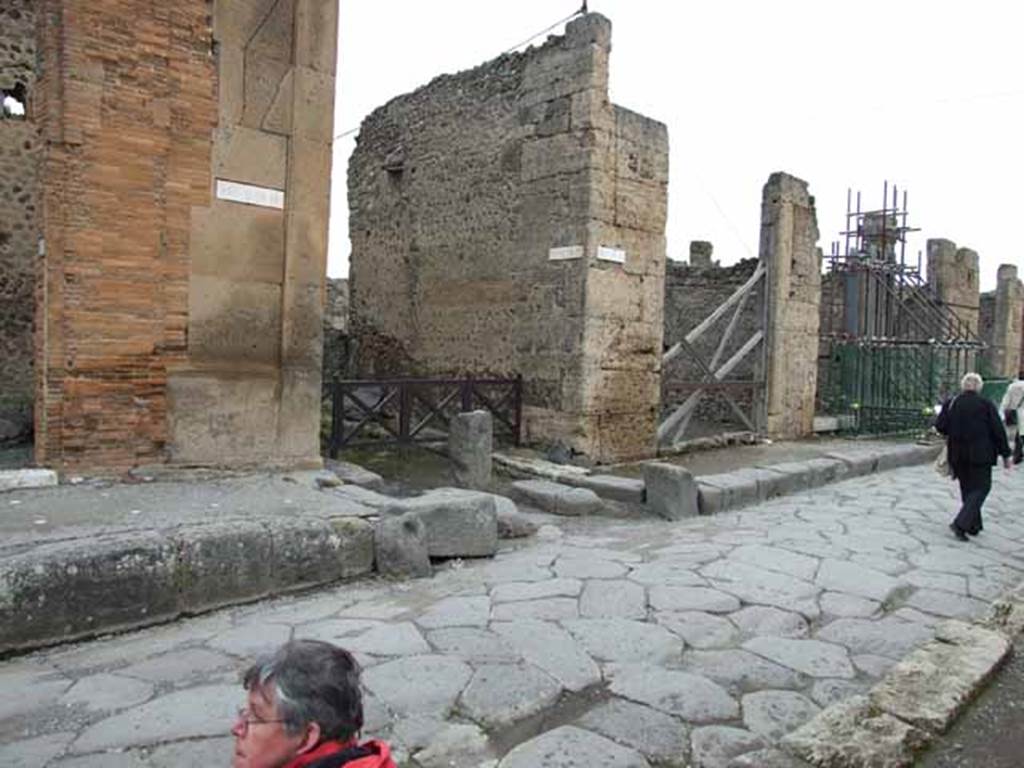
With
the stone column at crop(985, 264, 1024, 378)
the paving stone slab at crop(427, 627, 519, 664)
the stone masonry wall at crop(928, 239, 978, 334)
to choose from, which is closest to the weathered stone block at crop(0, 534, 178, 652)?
the paving stone slab at crop(427, 627, 519, 664)

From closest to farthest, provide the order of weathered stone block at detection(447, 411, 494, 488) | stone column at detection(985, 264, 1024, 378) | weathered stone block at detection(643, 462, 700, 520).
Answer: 1. weathered stone block at detection(643, 462, 700, 520)
2. weathered stone block at detection(447, 411, 494, 488)
3. stone column at detection(985, 264, 1024, 378)

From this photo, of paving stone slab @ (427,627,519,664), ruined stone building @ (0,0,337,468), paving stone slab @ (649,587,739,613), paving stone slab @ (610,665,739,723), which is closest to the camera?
paving stone slab @ (610,665,739,723)

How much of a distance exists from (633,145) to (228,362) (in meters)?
6.04

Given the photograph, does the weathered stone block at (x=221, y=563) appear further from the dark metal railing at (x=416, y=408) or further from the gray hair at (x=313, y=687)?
the dark metal railing at (x=416, y=408)

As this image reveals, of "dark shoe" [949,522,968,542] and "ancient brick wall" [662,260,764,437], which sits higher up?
"ancient brick wall" [662,260,764,437]

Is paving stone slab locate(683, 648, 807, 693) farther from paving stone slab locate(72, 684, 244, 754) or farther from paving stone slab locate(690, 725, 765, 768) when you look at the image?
paving stone slab locate(72, 684, 244, 754)

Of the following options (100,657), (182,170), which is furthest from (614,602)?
(182,170)

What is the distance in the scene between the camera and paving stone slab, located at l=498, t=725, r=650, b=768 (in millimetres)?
2771

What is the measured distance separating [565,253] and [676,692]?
7.16 meters

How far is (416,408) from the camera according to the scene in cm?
1213

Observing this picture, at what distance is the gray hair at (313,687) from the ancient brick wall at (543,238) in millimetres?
8183

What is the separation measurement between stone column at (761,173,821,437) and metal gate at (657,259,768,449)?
19 cm

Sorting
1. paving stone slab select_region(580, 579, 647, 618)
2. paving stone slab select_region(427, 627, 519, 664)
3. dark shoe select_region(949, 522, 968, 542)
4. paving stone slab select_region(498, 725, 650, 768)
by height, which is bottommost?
paving stone slab select_region(498, 725, 650, 768)

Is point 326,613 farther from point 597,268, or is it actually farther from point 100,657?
point 597,268
